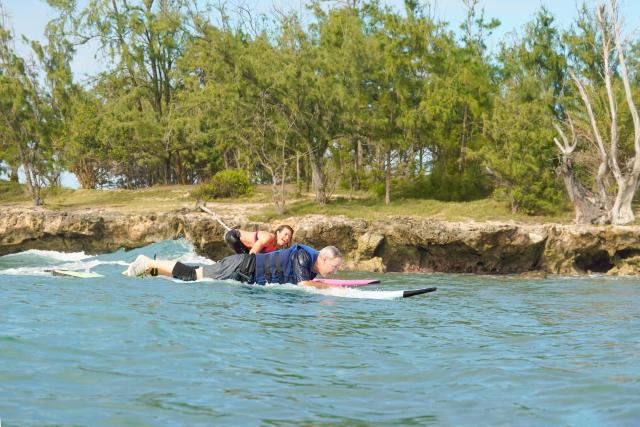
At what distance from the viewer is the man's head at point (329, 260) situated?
38.0 ft

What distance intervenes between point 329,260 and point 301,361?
16.5 feet

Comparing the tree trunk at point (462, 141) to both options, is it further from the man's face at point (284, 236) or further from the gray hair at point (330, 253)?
the gray hair at point (330, 253)

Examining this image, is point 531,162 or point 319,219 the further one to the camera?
point 531,162

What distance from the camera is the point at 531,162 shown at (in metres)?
29.4

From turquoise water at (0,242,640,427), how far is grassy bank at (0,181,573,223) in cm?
1665

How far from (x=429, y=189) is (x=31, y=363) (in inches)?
1179

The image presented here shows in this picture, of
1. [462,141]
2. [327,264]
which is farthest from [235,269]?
[462,141]

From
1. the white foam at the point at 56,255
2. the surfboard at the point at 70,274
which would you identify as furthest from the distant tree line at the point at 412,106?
the surfboard at the point at 70,274

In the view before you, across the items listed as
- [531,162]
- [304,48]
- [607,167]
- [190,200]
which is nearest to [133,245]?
[190,200]

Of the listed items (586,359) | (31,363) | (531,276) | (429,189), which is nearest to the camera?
(31,363)

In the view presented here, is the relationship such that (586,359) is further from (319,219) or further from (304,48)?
(304,48)

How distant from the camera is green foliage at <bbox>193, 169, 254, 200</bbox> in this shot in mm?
35844

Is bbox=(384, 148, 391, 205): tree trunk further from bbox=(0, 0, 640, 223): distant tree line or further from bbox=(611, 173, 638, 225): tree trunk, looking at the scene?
bbox=(611, 173, 638, 225): tree trunk

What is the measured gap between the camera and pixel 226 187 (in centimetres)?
3641
